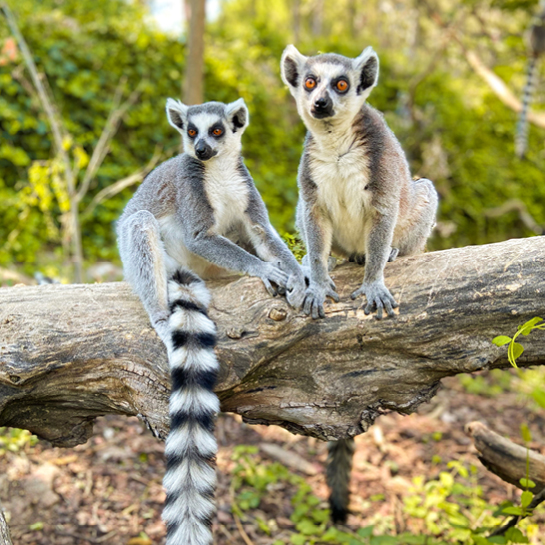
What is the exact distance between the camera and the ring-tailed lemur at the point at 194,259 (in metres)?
2.48

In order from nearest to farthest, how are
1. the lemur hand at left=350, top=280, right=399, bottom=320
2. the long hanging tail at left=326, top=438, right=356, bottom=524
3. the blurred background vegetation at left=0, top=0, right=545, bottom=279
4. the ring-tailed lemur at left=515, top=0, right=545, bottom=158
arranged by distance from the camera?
the lemur hand at left=350, top=280, right=399, bottom=320
the long hanging tail at left=326, top=438, right=356, bottom=524
the blurred background vegetation at left=0, top=0, right=545, bottom=279
the ring-tailed lemur at left=515, top=0, right=545, bottom=158

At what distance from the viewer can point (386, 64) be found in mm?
12398

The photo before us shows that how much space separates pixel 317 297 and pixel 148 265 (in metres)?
1.08

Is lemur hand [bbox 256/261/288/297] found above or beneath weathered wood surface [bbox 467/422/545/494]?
above

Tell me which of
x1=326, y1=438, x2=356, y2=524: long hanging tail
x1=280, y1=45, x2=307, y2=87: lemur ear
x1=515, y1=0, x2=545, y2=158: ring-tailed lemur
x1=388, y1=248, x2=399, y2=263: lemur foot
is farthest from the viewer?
x1=515, y1=0, x2=545, y2=158: ring-tailed lemur

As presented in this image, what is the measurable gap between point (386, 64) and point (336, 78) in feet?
33.8

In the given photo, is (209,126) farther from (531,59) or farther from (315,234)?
(531,59)

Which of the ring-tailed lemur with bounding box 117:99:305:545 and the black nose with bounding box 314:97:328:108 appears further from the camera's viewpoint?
the black nose with bounding box 314:97:328:108

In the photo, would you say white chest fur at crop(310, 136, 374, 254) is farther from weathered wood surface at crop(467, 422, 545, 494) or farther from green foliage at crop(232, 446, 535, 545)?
green foliage at crop(232, 446, 535, 545)

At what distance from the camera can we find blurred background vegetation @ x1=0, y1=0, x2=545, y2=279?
7.94m

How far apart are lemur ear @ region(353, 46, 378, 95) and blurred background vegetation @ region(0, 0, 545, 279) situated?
3648 mm

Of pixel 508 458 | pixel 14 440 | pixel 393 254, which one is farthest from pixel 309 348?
pixel 14 440

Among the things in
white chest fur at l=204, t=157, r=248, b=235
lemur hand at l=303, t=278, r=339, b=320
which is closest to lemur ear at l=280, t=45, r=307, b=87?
white chest fur at l=204, t=157, r=248, b=235

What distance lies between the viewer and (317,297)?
2.90m
